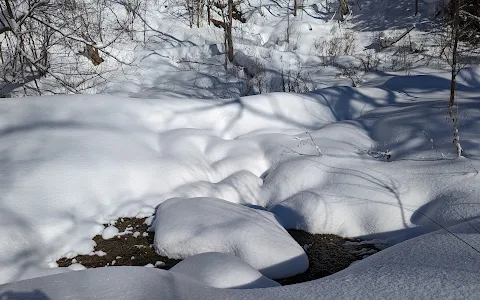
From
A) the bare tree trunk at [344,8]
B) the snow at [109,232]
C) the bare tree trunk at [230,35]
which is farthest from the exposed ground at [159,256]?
the bare tree trunk at [344,8]

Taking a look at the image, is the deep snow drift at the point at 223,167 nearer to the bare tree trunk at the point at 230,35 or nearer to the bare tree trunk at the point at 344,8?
the bare tree trunk at the point at 230,35

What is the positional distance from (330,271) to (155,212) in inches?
63.6

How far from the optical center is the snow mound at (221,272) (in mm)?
1975

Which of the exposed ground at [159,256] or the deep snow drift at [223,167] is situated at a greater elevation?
the deep snow drift at [223,167]

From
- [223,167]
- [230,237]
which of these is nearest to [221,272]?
[230,237]

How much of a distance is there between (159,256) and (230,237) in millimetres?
622

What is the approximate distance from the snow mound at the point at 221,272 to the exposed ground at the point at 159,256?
2.14 feet

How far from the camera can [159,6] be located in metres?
13.8

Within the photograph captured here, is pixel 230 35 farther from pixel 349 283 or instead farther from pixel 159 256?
pixel 349 283

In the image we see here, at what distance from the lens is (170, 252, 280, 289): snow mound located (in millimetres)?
1975

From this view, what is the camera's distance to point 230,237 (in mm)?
2793

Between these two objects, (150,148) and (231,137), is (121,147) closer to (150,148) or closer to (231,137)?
(150,148)

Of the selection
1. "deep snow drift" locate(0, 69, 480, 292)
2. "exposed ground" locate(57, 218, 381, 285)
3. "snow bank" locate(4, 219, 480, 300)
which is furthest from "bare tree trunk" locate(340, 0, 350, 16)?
"snow bank" locate(4, 219, 480, 300)

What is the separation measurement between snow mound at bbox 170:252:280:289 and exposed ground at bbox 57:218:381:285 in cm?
65
